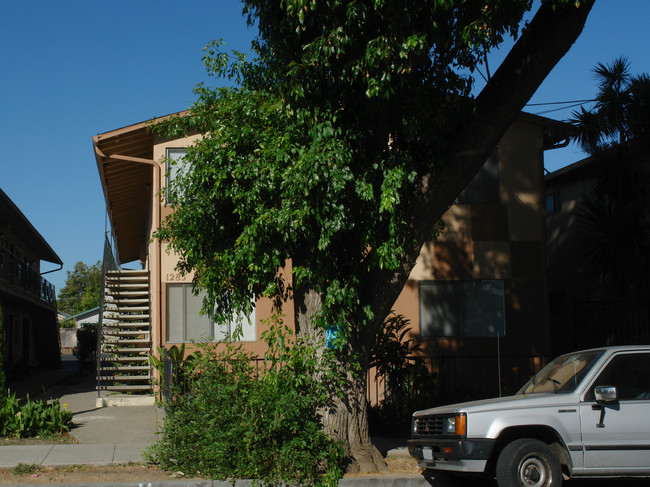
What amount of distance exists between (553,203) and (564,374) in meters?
14.6

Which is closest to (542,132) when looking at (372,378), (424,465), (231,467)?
(372,378)

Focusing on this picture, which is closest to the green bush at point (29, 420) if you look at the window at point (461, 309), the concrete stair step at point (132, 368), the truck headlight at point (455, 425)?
the concrete stair step at point (132, 368)

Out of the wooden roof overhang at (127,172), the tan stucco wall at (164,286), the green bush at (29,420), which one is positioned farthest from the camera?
the wooden roof overhang at (127,172)

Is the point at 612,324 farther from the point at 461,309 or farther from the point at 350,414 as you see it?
the point at 350,414

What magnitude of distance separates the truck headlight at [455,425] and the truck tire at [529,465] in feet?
1.59

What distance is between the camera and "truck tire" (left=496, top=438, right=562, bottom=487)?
7.30 metres

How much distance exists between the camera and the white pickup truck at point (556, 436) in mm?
7359

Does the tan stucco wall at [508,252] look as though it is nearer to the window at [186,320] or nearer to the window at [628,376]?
the window at [186,320]

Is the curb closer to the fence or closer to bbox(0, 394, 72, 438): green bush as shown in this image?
bbox(0, 394, 72, 438): green bush

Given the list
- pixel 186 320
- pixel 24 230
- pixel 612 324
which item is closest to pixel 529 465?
pixel 186 320

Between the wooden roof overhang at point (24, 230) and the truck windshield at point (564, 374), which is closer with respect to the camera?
the truck windshield at point (564, 374)

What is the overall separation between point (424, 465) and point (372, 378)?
6358 mm

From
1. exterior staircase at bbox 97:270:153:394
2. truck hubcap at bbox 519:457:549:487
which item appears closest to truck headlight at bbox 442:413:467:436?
truck hubcap at bbox 519:457:549:487

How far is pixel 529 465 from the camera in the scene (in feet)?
24.2
